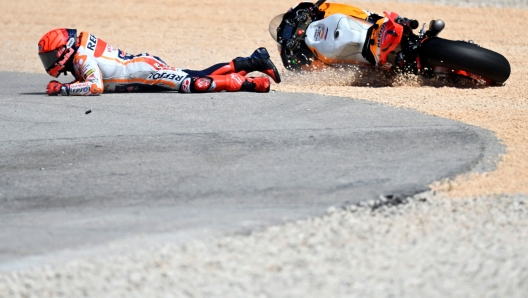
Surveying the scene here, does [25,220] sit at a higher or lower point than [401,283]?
lower

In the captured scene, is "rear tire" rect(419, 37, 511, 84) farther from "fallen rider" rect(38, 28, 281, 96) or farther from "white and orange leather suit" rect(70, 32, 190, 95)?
"white and orange leather suit" rect(70, 32, 190, 95)

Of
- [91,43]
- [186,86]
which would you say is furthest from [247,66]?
[91,43]

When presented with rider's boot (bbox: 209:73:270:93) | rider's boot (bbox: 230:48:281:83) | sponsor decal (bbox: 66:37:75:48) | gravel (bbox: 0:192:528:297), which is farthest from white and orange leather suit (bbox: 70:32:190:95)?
gravel (bbox: 0:192:528:297)

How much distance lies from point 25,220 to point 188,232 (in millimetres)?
1378

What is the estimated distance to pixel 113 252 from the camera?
4621 millimetres

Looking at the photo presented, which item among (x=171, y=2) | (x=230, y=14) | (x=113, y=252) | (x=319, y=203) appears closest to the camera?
(x=113, y=252)

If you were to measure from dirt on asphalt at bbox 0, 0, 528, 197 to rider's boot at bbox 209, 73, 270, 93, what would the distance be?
39cm

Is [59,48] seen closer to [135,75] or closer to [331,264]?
[135,75]

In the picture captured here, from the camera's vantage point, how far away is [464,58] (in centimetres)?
877

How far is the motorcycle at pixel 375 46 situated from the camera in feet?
29.1

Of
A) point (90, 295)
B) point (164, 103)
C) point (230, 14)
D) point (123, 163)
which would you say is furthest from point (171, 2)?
point (90, 295)

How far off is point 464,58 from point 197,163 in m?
3.86

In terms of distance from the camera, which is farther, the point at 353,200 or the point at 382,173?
the point at 382,173

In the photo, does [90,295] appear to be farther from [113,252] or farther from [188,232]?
[188,232]
